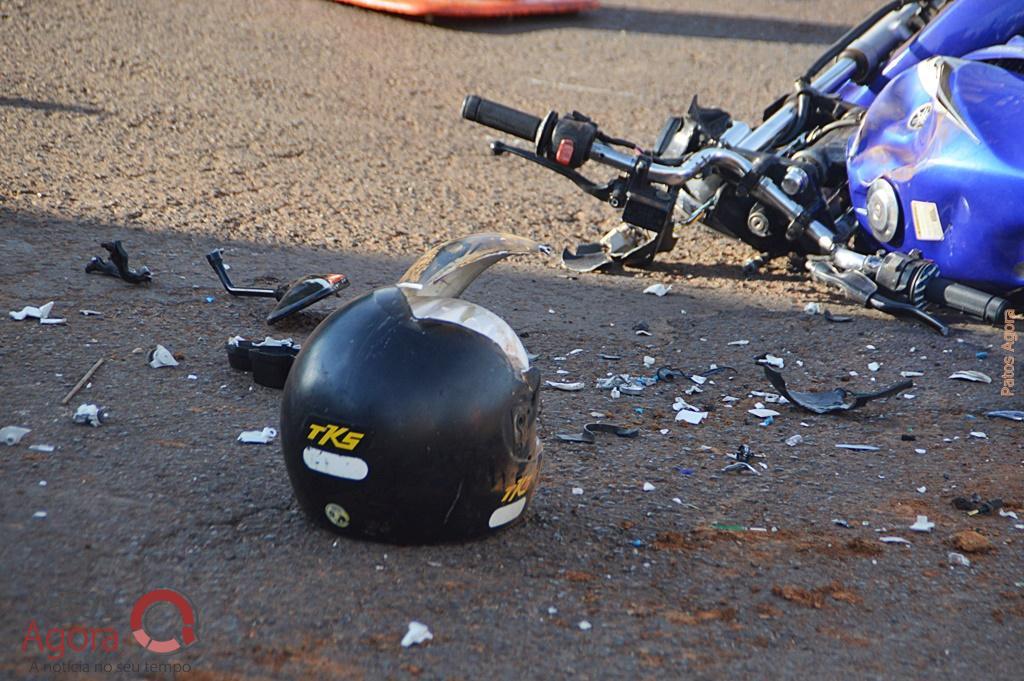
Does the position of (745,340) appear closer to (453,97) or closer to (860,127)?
(860,127)

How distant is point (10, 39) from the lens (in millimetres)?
7891

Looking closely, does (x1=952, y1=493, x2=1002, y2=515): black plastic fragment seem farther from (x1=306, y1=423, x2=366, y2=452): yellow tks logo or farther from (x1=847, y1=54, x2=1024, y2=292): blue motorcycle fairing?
(x1=306, y1=423, x2=366, y2=452): yellow tks logo

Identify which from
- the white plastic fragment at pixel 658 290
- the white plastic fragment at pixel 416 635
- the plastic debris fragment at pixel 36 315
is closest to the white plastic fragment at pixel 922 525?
the white plastic fragment at pixel 416 635

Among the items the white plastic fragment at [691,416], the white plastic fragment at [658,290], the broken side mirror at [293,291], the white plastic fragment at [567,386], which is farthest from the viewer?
the white plastic fragment at [658,290]

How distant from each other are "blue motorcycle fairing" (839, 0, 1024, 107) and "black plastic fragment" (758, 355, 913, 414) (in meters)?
2.02

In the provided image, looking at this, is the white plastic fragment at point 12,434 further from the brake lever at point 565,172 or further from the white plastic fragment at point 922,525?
the white plastic fragment at point 922,525

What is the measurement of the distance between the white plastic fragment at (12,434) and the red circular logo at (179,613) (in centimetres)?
98

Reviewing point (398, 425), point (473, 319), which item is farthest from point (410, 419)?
point (473, 319)

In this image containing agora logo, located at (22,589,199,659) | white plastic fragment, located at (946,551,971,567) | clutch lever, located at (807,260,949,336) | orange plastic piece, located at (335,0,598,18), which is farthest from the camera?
orange plastic piece, located at (335,0,598,18)

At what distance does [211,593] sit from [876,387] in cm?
277

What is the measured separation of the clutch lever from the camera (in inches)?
195

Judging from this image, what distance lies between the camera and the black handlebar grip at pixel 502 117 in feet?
16.8

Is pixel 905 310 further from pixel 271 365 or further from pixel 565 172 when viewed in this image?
pixel 271 365

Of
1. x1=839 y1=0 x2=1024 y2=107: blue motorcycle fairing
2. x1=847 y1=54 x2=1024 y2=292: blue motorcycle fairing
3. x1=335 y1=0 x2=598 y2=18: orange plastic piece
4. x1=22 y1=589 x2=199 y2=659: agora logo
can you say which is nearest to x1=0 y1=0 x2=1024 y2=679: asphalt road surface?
x1=22 y1=589 x2=199 y2=659: agora logo
